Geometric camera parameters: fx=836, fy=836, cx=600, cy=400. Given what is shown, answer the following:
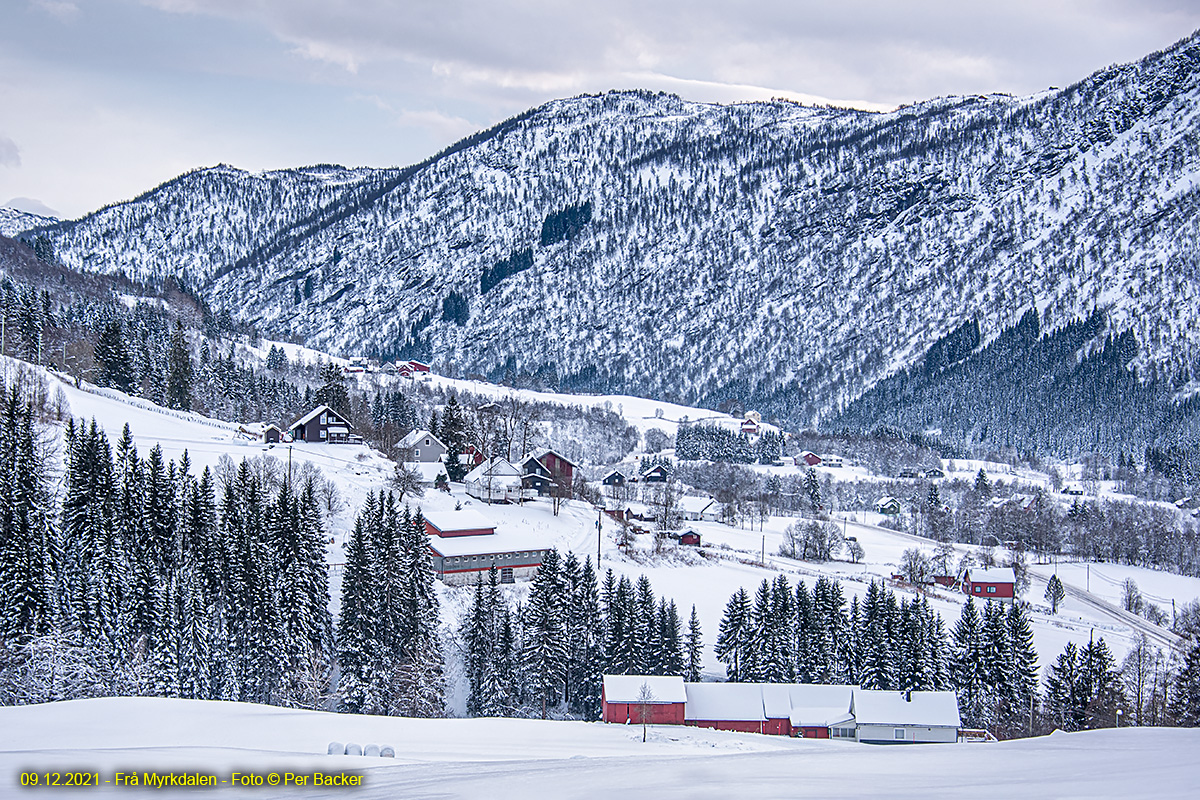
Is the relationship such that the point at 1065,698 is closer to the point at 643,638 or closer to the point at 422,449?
the point at 643,638

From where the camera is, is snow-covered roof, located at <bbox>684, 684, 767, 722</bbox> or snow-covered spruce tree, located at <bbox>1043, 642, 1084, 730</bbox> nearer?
snow-covered roof, located at <bbox>684, 684, 767, 722</bbox>

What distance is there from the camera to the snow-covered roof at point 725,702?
3491 cm

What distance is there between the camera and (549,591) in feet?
129

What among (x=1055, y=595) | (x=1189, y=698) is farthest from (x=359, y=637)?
(x=1055, y=595)

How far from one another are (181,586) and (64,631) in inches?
173

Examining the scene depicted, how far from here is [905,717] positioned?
34.9 m

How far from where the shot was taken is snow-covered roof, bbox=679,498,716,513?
8994cm

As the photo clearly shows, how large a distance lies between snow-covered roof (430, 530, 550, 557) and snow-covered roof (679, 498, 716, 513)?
3757 centimetres

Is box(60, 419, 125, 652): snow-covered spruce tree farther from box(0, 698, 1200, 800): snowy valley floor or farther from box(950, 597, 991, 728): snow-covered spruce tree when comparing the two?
box(950, 597, 991, 728): snow-covered spruce tree

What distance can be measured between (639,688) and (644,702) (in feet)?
2.95

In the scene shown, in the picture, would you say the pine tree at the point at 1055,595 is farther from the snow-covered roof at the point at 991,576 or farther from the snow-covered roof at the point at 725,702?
the snow-covered roof at the point at 725,702

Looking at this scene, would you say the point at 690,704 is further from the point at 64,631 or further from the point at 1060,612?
the point at 1060,612

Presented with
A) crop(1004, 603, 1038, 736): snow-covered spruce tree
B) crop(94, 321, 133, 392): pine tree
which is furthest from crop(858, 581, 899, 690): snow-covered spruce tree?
crop(94, 321, 133, 392): pine tree

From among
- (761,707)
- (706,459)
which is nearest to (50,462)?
(761,707)
